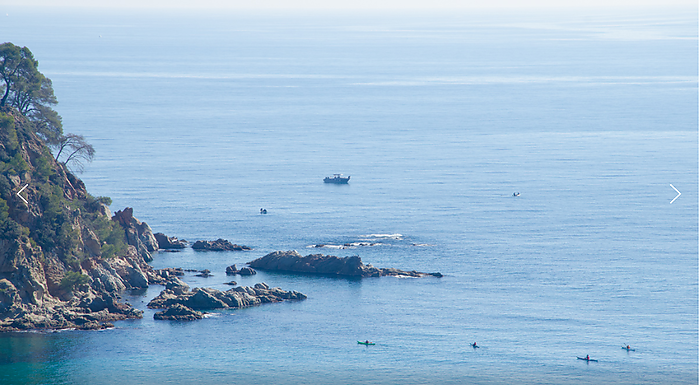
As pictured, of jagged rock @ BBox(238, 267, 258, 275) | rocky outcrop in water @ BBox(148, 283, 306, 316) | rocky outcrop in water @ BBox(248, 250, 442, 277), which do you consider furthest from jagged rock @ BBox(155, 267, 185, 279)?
rocky outcrop in water @ BBox(248, 250, 442, 277)

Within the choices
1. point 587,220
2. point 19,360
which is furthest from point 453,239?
point 19,360

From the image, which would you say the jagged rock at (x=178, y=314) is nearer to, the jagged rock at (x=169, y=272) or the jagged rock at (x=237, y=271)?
the jagged rock at (x=169, y=272)

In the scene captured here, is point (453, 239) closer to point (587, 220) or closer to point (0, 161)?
point (587, 220)

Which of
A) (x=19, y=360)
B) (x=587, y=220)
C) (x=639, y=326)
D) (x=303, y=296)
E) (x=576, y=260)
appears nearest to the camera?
(x=19, y=360)

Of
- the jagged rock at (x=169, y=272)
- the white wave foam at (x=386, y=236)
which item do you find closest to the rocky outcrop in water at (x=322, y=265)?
the jagged rock at (x=169, y=272)

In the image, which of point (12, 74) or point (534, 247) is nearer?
point (12, 74)

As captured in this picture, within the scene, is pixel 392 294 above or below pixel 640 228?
below

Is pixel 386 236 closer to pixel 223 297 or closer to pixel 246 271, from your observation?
pixel 246 271
